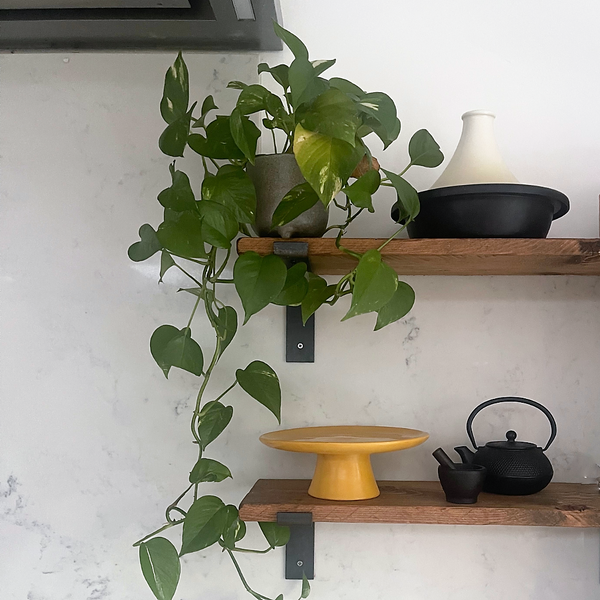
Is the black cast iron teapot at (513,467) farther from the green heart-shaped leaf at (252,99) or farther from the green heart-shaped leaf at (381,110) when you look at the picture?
the green heart-shaped leaf at (252,99)

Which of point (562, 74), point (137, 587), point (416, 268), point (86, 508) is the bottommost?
point (137, 587)

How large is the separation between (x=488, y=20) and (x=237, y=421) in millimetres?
869

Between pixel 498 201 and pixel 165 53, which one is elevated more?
pixel 165 53

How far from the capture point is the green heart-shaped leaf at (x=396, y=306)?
0.88m

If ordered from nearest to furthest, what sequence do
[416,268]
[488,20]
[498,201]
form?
[498,201]
[416,268]
[488,20]

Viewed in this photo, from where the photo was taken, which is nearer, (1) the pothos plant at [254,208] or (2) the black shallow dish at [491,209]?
(1) the pothos plant at [254,208]

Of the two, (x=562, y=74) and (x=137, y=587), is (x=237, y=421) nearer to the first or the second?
(x=137, y=587)

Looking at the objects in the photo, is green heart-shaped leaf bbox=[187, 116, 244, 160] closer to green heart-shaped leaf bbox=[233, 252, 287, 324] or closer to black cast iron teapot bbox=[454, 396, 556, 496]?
green heart-shaped leaf bbox=[233, 252, 287, 324]

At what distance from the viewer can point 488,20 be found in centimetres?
115

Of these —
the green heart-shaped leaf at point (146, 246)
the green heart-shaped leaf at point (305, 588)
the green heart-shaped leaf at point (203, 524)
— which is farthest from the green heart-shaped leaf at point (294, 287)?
the green heart-shaped leaf at point (305, 588)

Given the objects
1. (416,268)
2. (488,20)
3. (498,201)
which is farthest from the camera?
(488,20)

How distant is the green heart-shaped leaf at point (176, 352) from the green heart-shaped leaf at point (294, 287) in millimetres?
152

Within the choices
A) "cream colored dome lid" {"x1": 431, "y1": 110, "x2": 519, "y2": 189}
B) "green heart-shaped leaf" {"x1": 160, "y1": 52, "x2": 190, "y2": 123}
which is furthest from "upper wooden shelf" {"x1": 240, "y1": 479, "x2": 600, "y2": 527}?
"green heart-shaped leaf" {"x1": 160, "y1": 52, "x2": 190, "y2": 123}

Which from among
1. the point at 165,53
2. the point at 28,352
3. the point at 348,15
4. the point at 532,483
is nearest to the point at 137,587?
the point at 28,352
